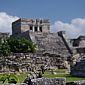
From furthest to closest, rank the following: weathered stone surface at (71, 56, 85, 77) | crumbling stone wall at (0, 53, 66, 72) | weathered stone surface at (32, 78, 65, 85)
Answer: crumbling stone wall at (0, 53, 66, 72) → weathered stone surface at (71, 56, 85, 77) → weathered stone surface at (32, 78, 65, 85)

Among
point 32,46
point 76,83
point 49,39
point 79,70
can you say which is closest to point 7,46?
point 32,46

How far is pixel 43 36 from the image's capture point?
69812 mm

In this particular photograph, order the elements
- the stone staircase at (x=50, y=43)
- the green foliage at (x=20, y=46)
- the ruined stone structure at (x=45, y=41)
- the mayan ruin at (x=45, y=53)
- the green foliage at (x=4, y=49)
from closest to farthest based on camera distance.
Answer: the mayan ruin at (x=45, y=53) < the ruined stone structure at (x=45, y=41) < the green foliage at (x=4, y=49) < the green foliage at (x=20, y=46) < the stone staircase at (x=50, y=43)

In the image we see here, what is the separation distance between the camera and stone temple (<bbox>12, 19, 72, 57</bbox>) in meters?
64.2

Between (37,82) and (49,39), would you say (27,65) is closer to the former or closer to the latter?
(49,39)

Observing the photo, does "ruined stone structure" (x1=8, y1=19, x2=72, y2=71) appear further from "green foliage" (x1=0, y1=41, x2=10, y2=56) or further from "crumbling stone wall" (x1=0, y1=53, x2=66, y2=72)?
"green foliage" (x1=0, y1=41, x2=10, y2=56)

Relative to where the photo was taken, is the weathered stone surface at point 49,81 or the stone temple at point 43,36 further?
the stone temple at point 43,36

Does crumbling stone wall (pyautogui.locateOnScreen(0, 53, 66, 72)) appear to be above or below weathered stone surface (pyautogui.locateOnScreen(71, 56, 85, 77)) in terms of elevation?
above

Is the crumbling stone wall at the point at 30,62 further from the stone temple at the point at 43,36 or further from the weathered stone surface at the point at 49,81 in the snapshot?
the weathered stone surface at the point at 49,81

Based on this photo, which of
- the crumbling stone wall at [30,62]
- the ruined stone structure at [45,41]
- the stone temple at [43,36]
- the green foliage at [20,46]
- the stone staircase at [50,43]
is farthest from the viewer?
the stone temple at [43,36]

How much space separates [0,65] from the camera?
4484 centimetres

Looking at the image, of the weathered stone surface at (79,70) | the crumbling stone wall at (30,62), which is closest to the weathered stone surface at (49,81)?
the weathered stone surface at (79,70)

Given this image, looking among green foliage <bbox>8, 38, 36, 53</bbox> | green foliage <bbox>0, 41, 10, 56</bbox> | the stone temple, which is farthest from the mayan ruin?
green foliage <bbox>0, 41, 10, 56</bbox>

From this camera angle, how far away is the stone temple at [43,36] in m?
64.2
